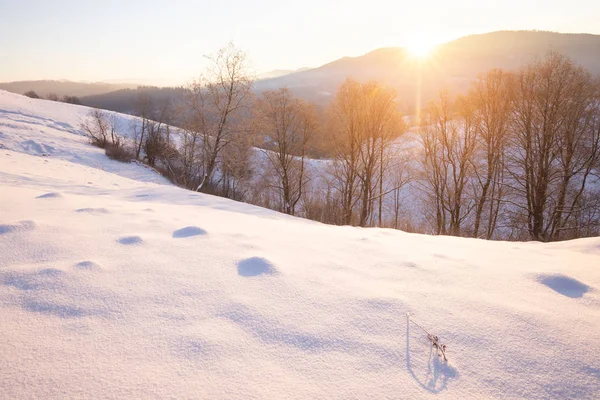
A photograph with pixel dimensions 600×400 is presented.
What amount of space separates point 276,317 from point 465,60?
150523 millimetres

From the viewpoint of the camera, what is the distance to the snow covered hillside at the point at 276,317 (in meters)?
1.35

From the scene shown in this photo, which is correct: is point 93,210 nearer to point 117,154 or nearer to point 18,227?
point 18,227

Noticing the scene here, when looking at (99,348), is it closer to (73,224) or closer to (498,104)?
(73,224)

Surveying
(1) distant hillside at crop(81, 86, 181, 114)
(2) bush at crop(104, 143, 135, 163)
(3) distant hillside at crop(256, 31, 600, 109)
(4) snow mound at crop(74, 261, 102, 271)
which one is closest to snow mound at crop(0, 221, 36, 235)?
(4) snow mound at crop(74, 261, 102, 271)

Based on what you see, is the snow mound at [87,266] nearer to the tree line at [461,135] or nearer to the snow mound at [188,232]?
the snow mound at [188,232]

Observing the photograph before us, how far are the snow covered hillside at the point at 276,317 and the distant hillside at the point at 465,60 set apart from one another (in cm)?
8259

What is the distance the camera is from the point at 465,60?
12031cm

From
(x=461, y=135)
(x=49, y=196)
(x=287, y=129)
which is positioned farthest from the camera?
(x=287, y=129)

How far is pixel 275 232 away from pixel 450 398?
2756mm

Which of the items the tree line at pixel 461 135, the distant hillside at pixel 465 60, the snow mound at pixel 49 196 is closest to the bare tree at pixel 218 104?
the tree line at pixel 461 135

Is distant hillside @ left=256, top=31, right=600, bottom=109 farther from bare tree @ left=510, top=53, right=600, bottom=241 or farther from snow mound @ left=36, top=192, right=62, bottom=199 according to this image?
snow mound @ left=36, top=192, right=62, bottom=199

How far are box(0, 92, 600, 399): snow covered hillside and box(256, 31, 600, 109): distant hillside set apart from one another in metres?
82.6

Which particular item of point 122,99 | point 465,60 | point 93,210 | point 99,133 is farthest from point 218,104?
point 465,60

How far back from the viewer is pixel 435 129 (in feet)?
50.9
